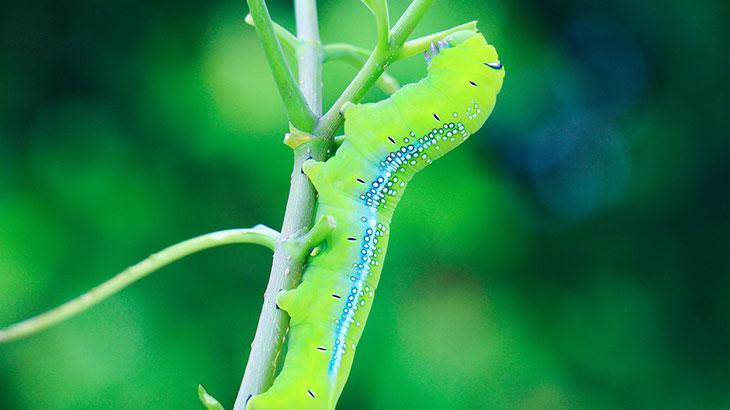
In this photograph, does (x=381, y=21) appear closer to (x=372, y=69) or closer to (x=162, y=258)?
(x=372, y=69)

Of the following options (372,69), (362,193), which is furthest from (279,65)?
(362,193)

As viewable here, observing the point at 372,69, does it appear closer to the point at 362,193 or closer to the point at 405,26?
the point at 405,26

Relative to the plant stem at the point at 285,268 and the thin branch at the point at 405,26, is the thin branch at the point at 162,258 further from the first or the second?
the thin branch at the point at 405,26

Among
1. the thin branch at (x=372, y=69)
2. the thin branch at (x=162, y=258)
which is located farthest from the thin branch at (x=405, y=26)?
the thin branch at (x=162, y=258)

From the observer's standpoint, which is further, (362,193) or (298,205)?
(362,193)

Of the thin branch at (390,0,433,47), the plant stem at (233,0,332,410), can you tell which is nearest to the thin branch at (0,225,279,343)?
the plant stem at (233,0,332,410)

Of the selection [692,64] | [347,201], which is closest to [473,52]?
[347,201]

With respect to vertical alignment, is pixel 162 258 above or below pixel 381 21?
below
